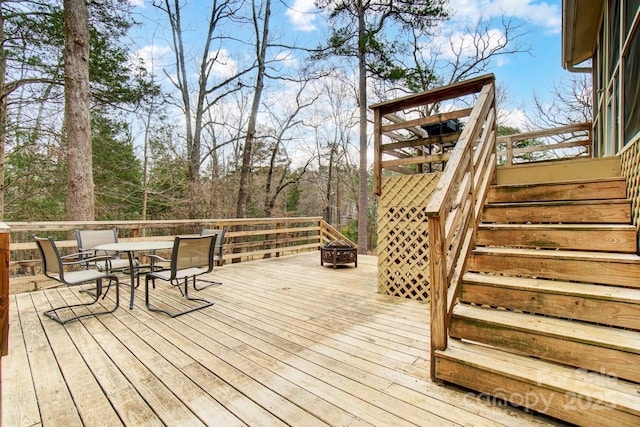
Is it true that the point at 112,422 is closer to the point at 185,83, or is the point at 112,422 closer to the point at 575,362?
the point at 575,362

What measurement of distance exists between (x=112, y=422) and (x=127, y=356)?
824 mm

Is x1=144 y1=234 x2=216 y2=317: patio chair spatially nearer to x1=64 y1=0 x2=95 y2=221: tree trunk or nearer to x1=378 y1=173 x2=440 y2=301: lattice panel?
x1=378 y1=173 x2=440 y2=301: lattice panel

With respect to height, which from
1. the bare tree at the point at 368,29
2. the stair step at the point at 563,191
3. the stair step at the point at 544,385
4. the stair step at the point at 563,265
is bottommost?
the stair step at the point at 544,385

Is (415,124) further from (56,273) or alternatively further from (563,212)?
(56,273)

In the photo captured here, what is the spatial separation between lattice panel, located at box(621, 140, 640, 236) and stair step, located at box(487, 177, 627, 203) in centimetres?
9

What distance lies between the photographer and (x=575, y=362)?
1.67 m

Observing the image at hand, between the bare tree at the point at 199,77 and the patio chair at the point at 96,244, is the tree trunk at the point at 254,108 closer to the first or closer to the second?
the bare tree at the point at 199,77

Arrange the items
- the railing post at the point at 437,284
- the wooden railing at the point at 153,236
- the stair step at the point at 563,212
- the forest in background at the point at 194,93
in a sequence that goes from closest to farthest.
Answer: the railing post at the point at 437,284 → the stair step at the point at 563,212 → the wooden railing at the point at 153,236 → the forest in background at the point at 194,93

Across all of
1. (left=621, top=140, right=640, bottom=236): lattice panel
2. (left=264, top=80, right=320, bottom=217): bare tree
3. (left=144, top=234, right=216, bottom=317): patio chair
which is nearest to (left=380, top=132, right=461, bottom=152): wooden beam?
(left=621, top=140, right=640, bottom=236): lattice panel

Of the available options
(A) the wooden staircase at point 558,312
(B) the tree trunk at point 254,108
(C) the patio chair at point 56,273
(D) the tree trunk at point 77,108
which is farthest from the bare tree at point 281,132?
(A) the wooden staircase at point 558,312

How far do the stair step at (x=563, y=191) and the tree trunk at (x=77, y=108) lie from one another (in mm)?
6178

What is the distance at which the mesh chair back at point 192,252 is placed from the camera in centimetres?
315

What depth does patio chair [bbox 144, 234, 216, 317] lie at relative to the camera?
316 centimetres

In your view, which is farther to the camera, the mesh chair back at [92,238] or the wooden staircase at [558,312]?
the mesh chair back at [92,238]
